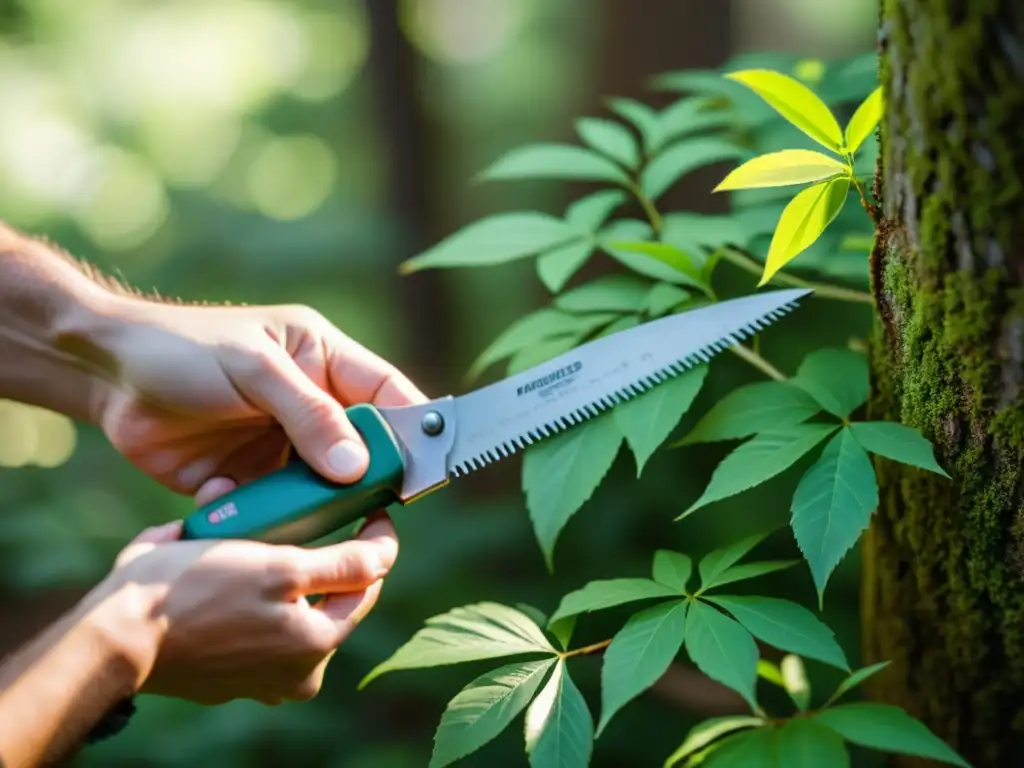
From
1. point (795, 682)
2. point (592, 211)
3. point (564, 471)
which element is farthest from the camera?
point (592, 211)

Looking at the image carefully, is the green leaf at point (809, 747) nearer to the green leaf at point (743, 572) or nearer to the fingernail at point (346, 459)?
the green leaf at point (743, 572)

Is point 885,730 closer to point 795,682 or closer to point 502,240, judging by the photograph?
point 795,682

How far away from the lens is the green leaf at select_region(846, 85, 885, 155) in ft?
2.52

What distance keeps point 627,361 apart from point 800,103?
0.34m

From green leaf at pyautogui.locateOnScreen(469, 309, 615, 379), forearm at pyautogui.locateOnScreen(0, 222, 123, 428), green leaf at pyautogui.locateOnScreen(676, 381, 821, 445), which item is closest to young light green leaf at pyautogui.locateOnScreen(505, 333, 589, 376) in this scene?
green leaf at pyautogui.locateOnScreen(469, 309, 615, 379)

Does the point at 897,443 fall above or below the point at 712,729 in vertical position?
above

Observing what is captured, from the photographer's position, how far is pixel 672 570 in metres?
0.83

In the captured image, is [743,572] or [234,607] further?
[234,607]

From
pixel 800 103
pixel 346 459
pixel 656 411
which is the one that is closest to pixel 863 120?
pixel 800 103

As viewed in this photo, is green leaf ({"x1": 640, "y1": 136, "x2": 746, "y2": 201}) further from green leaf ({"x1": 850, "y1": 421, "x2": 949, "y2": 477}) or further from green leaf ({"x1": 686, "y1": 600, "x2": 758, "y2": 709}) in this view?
green leaf ({"x1": 686, "y1": 600, "x2": 758, "y2": 709})

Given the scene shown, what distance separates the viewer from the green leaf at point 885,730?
2.16 ft


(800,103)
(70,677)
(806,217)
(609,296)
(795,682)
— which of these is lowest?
(795,682)

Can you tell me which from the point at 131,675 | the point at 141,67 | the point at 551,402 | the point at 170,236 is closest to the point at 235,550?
the point at 131,675

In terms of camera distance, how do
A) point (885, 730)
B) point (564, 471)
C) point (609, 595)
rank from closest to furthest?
point (885, 730) < point (609, 595) < point (564, 471)
